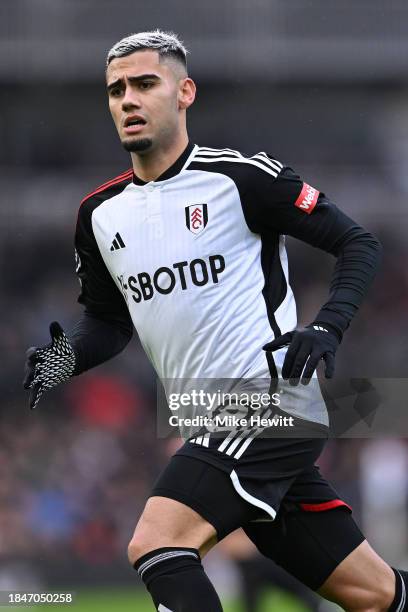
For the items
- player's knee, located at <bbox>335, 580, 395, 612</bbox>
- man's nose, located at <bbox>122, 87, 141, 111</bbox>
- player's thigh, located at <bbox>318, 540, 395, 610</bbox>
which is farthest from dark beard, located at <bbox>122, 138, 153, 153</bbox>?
player's knee, located at <bbox>335, 580, 395, 612</bbox>

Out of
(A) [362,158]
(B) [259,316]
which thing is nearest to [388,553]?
(B) [259,316]

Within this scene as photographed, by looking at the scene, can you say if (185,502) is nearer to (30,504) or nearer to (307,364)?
(307,364)

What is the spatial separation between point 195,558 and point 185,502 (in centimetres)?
18

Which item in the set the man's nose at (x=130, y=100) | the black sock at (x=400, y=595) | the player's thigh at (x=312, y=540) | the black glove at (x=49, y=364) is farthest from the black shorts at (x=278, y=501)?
the man's nose at (x=130, y=100)

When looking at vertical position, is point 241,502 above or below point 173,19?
below

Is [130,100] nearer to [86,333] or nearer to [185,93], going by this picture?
[185,93]

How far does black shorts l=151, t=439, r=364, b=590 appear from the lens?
378 centimetres

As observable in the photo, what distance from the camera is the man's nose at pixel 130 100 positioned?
4145mm

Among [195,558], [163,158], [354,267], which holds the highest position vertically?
[163,158]

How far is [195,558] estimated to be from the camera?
3676 mm

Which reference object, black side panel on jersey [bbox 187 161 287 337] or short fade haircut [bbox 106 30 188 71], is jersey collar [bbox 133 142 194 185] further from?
short fade haircut [bbox 106 30 188 71]

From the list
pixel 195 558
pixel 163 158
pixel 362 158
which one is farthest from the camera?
pixel 362 158

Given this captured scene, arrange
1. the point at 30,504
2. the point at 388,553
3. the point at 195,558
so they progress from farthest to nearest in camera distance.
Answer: the point at 30,504 → the point at 388,553 → the point at 195,558

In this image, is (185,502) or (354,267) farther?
(354,267)
